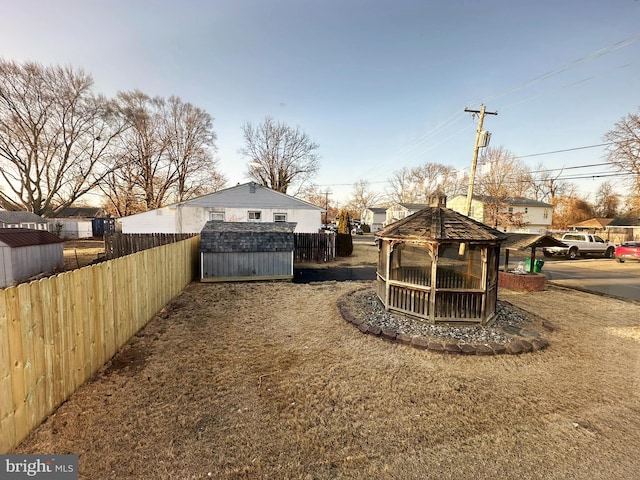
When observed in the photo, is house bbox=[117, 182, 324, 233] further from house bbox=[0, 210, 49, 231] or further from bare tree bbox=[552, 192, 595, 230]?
bare tree bbox=[552, 192, 595, 230]

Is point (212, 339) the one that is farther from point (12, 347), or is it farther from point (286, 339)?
point (12, 347)

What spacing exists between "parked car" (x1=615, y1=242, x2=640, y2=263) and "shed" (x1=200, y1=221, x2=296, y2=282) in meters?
21.1

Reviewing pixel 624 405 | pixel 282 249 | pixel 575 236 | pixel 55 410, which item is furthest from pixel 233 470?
pixel 575 236

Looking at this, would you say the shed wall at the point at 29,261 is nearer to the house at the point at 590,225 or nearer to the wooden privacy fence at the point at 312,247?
the wooden privacy fence at the point at 312,247

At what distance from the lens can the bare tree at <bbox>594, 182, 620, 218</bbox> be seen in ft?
172

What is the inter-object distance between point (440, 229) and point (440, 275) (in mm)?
1799

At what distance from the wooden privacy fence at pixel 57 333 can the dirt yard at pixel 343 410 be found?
23 centimetres

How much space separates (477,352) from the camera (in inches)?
190

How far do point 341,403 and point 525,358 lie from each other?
3.57 metres

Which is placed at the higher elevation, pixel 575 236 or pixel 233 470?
pixel 575 236

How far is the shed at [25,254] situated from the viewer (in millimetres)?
9352

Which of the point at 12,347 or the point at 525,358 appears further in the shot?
the point at 525,358

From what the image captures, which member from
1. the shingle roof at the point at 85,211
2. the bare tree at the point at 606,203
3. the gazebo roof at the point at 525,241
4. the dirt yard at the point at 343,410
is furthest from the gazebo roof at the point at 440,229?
the bare tree at the point at 606,203

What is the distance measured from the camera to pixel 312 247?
16922 mm
